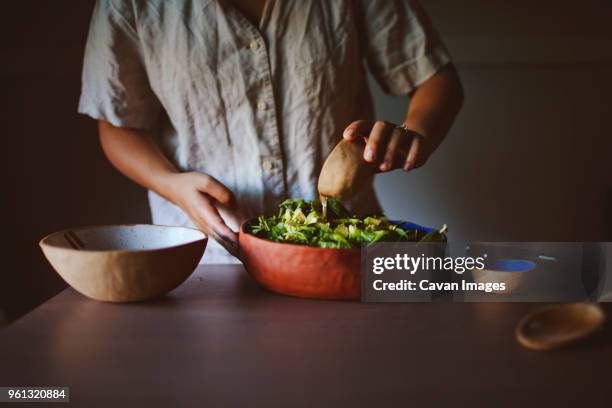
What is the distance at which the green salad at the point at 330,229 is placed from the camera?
29.6 inches

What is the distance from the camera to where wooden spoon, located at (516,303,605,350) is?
0.60m

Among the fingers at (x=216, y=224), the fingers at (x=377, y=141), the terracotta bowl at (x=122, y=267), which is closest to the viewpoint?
the terracotta bowl at (x=122, y=267)

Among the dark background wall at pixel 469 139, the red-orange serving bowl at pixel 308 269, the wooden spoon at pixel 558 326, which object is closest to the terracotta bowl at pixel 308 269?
the red-orange serving bowl at pixel 308 269

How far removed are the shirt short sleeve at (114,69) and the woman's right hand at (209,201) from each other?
0.89ft

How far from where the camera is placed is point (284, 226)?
0.81m

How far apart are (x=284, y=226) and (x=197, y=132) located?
19.0 inches

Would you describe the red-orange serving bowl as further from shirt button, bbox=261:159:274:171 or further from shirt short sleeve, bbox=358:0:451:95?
shirt short sleeve, bbox=358:0:451:95

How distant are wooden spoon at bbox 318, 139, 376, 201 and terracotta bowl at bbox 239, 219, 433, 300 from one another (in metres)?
0.11

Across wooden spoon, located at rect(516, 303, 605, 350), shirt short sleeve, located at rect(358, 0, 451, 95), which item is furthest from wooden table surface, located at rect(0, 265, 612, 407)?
shirt short sleeve, located at rect(358, 0, 451, 95)

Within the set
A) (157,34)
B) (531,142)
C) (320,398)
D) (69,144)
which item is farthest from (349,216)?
(531,142)

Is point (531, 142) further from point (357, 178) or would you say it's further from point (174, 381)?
point (174, 381)

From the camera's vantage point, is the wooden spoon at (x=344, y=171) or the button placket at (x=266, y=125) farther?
the button placket at (x=266, y=125)

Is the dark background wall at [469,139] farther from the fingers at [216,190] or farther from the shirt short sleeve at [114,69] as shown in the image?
the fingers at [216,190]

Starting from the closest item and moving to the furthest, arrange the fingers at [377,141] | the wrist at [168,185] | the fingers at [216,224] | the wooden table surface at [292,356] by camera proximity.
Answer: the wooden table surface at [292,356] < the fingers at [377,141] < the fingers at [216,224] < the wrist at [168,185]
